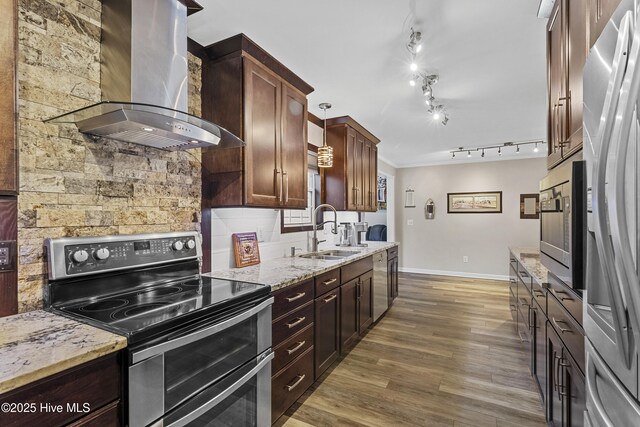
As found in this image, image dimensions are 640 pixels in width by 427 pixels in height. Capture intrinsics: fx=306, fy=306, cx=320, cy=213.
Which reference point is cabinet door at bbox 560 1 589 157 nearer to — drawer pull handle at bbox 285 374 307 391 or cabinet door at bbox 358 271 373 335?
drawer pull handle at bbox 285 374 307 391

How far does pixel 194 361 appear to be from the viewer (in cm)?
128

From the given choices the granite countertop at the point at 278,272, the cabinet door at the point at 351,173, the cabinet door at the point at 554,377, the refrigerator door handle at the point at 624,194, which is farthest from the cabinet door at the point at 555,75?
the cabinet door at the point at 351,173

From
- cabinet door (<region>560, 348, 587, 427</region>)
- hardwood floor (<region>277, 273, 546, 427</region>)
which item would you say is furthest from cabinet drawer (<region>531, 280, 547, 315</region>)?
hardwood floor (<region>277, 273, 546, 427</region>)

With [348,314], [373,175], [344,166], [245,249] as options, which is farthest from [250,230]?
[373,175]

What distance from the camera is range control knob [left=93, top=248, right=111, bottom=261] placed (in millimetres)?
1471

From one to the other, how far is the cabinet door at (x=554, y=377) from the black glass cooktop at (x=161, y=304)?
1.54 m

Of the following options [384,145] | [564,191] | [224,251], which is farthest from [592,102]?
[384,145]

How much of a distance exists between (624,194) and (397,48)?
1.87 meters

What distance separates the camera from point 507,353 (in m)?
2.97

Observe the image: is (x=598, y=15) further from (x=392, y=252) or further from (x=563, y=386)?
(x=392, y=252)

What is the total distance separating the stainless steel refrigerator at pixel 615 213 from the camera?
644 mm

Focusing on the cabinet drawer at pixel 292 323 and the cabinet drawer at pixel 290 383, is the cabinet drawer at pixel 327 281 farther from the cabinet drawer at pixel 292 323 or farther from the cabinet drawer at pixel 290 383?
the cabinet drawer at pixel 290 383

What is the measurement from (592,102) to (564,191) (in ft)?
1.61

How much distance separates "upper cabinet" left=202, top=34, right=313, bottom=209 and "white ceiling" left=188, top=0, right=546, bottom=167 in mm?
127
